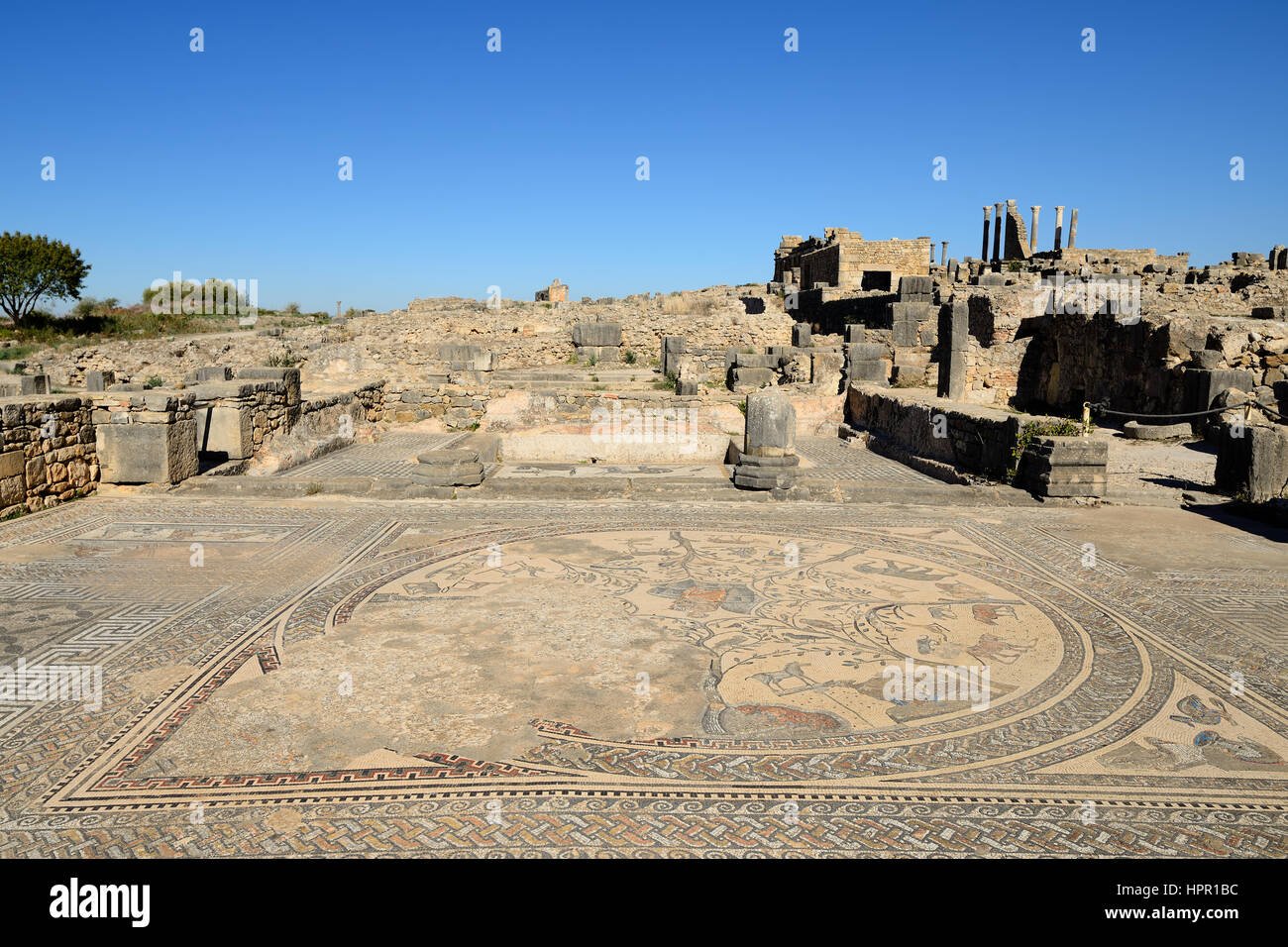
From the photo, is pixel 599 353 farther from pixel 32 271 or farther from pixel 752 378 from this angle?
pixel 32 271

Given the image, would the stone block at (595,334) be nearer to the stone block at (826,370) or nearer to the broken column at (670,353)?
the broken column at (670,353)

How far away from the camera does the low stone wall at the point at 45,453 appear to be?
23.4 ft

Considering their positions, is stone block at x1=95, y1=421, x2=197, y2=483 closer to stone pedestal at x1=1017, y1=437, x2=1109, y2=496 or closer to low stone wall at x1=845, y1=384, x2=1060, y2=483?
low stone wall at x1=845, y1=384, x2=1060, y2=483

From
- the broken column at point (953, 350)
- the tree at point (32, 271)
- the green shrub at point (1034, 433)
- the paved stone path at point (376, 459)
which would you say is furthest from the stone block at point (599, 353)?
the tree at point (32, 271)

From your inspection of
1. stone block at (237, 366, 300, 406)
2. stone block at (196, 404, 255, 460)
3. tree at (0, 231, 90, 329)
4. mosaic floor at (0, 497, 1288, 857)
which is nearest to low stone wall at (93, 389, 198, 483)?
stone block at (196, 404, 255, 460)

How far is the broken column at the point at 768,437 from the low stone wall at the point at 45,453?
21.3ft

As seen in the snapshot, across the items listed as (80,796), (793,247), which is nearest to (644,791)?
(80,796)

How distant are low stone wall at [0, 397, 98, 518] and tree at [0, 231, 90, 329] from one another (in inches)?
1016

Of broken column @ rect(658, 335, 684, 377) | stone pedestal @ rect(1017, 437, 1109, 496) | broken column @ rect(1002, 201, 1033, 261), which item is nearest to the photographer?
stone pedestal @ rect(1017, 437, 1109, 496)

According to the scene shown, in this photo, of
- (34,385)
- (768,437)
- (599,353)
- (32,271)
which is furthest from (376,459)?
(32,271)

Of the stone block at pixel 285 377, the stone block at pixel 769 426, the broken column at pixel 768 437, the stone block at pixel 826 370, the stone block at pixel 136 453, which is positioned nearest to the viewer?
the stone block at pixel 136 453

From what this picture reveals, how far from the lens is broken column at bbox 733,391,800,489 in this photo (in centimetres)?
883

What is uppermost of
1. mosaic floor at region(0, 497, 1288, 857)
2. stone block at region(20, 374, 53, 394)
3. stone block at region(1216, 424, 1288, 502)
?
stone block at region(20, 374, 53, 394)
